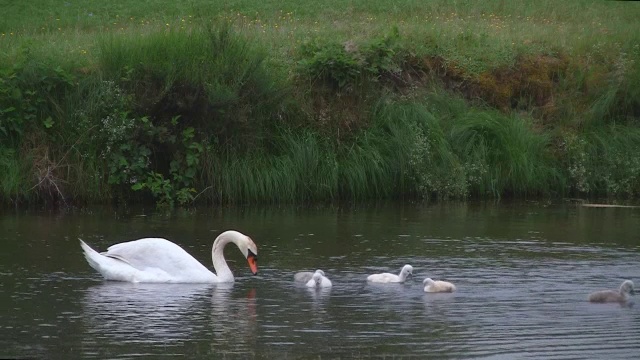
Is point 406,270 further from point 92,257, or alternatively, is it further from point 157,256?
point 92,257

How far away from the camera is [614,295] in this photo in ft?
45.6

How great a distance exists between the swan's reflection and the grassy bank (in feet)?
26.5

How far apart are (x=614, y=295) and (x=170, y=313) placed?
4.95 metres

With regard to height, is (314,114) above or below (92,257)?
above

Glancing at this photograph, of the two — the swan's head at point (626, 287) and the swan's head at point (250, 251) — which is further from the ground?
the swan's head at point (250, 251)

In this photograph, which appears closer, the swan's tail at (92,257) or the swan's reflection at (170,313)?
the swan's reflection at (170,313)

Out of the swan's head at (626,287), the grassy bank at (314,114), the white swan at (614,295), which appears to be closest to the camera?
the white swan at (614,295)

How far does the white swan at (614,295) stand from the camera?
13898mm

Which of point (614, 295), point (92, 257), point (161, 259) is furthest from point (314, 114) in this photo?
point (614, 295)

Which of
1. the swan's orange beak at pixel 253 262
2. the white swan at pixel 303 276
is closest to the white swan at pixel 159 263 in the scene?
the swan's orange beak at pixel 253 262

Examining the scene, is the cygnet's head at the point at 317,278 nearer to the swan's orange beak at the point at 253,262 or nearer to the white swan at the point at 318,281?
the white swan at the point at 318,281

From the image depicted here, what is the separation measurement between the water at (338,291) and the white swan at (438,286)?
12cm

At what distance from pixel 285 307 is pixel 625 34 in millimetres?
18101

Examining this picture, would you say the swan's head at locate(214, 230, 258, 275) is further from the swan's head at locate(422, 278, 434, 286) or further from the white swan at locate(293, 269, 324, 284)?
the swan's head at locate(422, 278, 434, 286)
